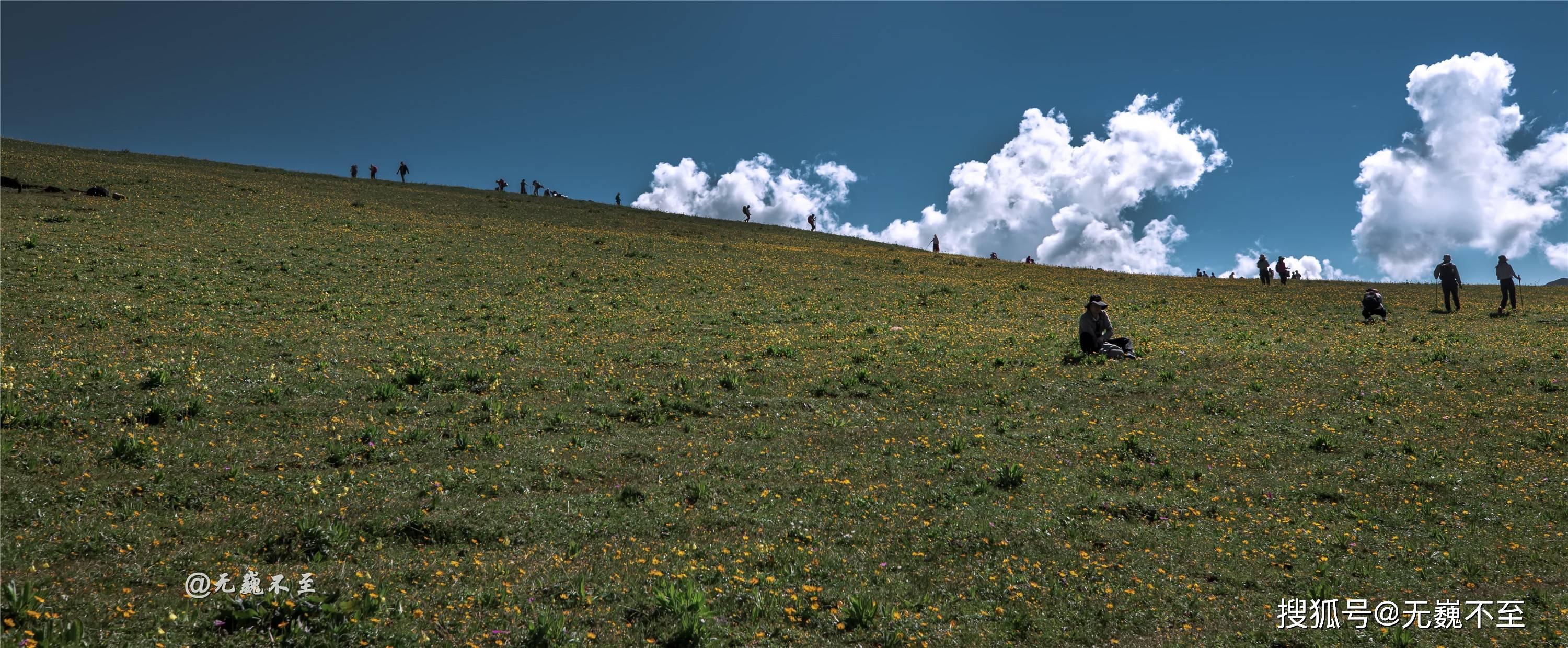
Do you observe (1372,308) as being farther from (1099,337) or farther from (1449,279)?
(1099,337)

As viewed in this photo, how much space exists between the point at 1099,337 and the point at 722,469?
15.4 meters

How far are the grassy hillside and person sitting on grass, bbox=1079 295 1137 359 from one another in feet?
3.92

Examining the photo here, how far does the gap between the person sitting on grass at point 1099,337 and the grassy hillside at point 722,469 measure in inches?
47.0

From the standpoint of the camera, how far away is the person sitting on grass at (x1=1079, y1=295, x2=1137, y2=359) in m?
23.2

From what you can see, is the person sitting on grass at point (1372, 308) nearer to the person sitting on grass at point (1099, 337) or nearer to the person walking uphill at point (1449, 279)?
the person walking uphill at point (1449, 279)

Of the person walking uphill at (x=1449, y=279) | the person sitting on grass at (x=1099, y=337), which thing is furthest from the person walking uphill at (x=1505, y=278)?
the person sitting on grass at (x=1099, y=337)

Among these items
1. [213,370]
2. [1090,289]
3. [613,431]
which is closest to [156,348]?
[213,370]

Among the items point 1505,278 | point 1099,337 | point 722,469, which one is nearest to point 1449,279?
point 1505,278

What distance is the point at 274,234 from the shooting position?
123 ft

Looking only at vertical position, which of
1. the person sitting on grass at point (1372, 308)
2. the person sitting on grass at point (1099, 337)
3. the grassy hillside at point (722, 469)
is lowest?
the grassy hillside at point (722, 469)

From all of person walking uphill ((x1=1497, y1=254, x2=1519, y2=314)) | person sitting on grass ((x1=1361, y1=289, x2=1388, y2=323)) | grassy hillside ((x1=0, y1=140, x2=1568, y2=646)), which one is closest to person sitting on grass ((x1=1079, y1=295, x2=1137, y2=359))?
grassy hillside ((x1=0, y1=140, x2=1568, y2=646))

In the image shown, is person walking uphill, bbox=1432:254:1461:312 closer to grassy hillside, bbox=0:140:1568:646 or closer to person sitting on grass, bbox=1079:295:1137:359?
grassy hillside, bbox=0:140:1568:646

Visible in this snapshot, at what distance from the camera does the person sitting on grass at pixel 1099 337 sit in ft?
76.1

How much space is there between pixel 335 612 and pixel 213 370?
41.4 ft
